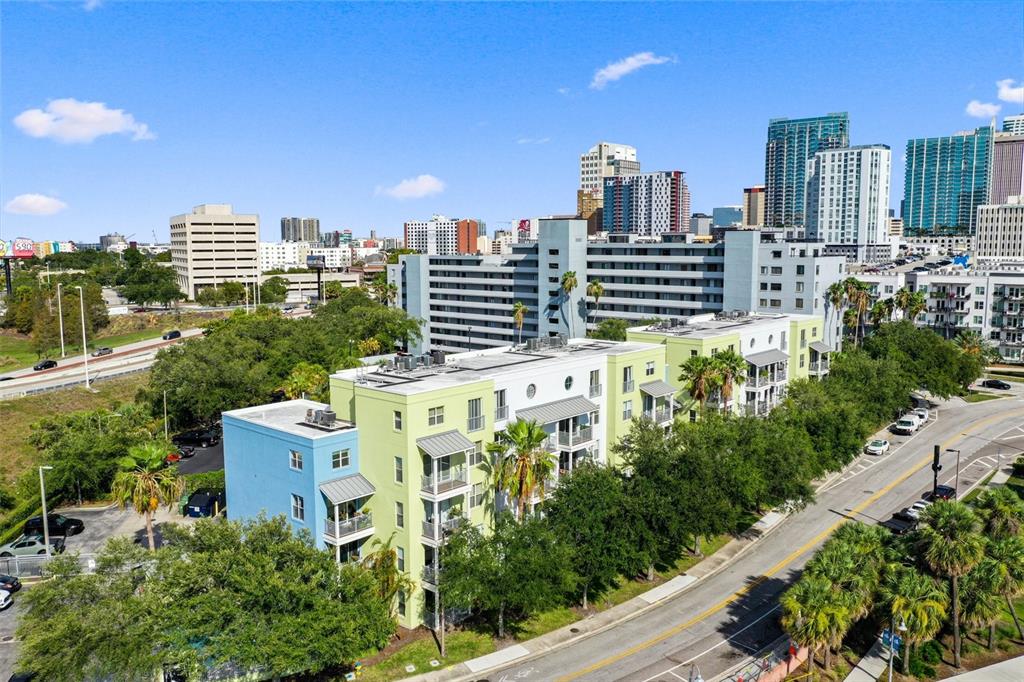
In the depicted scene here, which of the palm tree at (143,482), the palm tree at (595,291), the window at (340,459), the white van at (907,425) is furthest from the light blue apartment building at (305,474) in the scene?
the palm tree at (595,291)

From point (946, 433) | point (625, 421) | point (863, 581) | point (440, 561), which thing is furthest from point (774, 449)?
point (946, 433)

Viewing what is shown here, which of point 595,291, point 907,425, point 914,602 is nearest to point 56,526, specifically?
point 914,602

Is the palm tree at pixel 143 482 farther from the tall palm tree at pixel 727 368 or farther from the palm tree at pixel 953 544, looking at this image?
the palm tree at pixel 953 544

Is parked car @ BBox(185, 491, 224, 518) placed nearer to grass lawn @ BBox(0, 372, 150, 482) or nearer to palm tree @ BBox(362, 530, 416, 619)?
palm tree @ BBox(362, 530, 416, 619)

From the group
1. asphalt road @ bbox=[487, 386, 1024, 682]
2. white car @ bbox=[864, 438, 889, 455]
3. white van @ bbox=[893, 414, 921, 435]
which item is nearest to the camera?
asphalt road @ bbox=[487, 386, 1024, 682]

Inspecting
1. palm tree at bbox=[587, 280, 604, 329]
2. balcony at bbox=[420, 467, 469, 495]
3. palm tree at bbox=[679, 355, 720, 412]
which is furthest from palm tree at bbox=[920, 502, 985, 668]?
palm tree at bbox=[587, 280, 604, 329]
